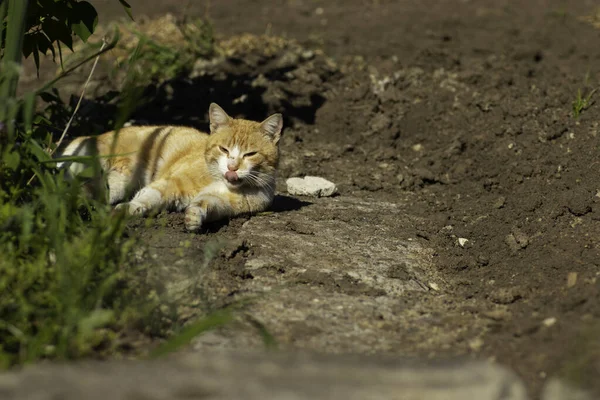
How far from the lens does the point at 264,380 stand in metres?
2.30

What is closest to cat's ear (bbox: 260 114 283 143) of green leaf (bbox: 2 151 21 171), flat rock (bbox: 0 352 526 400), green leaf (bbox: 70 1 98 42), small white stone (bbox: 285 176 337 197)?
small white stone (bbox: 285 176 337 197)

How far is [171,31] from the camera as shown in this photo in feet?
30.2

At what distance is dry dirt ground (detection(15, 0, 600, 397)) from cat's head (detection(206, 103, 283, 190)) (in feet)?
1.01

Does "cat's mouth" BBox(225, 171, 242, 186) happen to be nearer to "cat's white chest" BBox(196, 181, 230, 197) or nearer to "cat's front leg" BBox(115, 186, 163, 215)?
"cat's white chest" BBox(196, 181, 230, 197)

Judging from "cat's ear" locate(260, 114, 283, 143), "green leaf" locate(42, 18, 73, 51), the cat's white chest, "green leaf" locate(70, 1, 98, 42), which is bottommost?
the cat's white chest

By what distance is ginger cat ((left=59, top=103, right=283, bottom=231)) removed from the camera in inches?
199

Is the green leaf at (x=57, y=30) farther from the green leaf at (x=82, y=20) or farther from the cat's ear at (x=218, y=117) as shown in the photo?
the cat's ear at (x=218, y=117)

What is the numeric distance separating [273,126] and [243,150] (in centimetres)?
34

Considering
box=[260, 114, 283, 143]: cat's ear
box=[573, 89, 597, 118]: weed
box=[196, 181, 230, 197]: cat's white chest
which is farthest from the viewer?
box=[573, 89, 597, 118]: weed

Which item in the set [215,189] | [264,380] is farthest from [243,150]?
[264,380]

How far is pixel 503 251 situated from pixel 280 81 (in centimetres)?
347

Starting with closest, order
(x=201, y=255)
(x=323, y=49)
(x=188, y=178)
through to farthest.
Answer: (x=201, y=255), (x=188, y=178), (x=323, y=49)

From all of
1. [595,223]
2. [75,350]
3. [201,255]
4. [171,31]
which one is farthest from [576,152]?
[171,31]

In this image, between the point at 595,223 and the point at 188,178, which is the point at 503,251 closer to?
the point at 595,223
